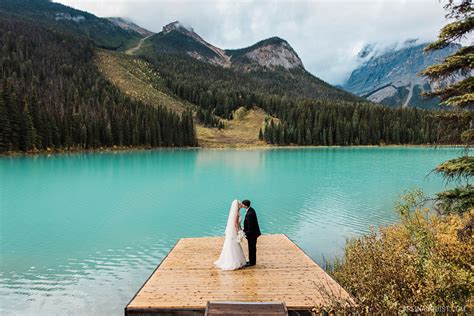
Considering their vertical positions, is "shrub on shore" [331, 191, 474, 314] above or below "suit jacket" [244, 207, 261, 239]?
above

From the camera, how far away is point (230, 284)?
11.8m

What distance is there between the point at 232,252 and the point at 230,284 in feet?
5.89

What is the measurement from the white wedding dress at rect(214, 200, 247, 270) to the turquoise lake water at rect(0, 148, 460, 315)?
4.41m

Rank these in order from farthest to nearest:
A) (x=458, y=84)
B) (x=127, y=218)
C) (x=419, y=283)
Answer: (x=127, y=218), (x=458, y=84), (x=419, y=283)

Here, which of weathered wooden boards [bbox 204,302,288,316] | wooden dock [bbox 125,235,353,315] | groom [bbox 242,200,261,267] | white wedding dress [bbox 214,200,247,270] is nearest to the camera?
weathered wooden boards [bbox 204,302,288,316]

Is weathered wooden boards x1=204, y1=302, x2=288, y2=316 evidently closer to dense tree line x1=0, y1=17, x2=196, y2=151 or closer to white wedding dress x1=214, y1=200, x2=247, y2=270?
white wedding dress x1=214, y1=200, x2=247, y2=270

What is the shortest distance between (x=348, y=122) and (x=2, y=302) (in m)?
153

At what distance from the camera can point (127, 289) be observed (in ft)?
51.1

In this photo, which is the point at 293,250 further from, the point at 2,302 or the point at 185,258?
the point at 2,302

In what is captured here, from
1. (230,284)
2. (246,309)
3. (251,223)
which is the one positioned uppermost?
(251,223)

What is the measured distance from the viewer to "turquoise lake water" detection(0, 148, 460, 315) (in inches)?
628

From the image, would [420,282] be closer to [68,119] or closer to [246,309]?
[246,309]

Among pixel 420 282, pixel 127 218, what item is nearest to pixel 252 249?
pixel 420 282

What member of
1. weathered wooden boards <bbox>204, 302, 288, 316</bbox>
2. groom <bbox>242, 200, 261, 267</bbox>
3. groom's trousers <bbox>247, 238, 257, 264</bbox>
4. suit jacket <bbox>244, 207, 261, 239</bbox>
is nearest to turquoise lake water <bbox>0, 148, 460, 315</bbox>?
groom's trousers <bbox>247, 238, 257, 264</bbox>
